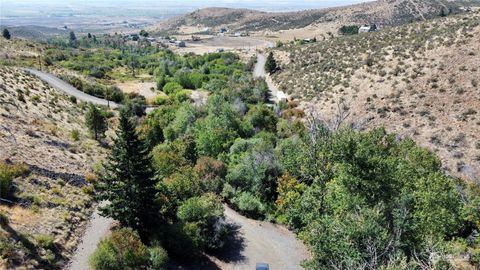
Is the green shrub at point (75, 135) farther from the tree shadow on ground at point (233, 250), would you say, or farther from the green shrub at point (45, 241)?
the tree shadow on ground at point (233, 250)

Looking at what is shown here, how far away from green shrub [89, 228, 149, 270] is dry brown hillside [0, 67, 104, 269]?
9.56 feet

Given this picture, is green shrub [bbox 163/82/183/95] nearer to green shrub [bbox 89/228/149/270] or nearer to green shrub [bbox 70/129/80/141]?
green shrub [bbox 70/129/80/141]

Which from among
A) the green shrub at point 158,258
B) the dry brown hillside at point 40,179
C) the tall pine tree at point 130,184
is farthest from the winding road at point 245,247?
the green shrub at point 158,258

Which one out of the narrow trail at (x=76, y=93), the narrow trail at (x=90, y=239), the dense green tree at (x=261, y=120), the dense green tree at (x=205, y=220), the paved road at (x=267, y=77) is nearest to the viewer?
the narrow trail at (x=90, y=239)

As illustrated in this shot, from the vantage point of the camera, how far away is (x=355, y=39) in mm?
83688

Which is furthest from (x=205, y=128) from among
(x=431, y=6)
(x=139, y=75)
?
(x=431, y=6)

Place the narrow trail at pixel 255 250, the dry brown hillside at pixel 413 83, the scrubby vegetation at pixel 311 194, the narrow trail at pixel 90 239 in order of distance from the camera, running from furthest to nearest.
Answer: the dry brown hillside at pixel 413 83, the narrow trail at pixel 255 250, the narrow trail at pixel 90 239, the scrubby vegetation at pixel 311 194

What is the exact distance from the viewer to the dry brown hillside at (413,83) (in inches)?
1946

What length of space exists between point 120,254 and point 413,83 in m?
50.1

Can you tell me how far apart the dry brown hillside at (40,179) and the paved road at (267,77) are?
107 feet

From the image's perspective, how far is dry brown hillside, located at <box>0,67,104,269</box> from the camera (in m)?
24.5

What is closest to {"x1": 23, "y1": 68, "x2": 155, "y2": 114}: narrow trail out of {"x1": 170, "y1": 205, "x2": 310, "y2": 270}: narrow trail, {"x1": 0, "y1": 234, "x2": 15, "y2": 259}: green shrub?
{"x1": 170, "y1": 205, "x2": 310, "y2": 270}: narrow trail

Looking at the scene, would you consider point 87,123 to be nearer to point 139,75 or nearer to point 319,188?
point 319,188

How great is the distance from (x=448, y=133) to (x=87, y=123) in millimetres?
43489
